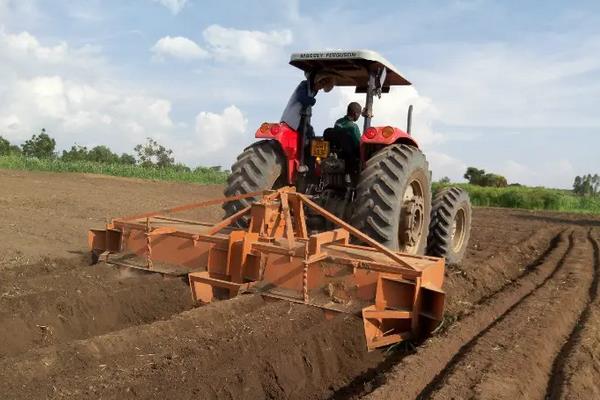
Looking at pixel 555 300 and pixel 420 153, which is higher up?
pixel 420 153

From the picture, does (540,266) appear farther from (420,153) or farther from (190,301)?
(190,301)

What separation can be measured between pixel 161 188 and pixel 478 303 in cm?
1784

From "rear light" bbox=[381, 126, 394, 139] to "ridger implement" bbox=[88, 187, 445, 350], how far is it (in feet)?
3.33

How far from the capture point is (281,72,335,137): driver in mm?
5762

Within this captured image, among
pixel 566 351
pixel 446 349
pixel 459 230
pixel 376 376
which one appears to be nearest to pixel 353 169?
pixel 459 230

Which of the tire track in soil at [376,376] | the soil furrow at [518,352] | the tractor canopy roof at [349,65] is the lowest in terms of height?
the tire track in soil at [376,376]

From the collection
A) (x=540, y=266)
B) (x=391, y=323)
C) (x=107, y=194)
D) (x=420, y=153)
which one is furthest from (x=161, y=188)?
(x=391, y=323)

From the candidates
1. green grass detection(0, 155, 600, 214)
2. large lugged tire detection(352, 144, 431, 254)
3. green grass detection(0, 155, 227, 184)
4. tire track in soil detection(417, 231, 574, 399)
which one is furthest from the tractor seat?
green grass detection(0, 155, 227, 184)

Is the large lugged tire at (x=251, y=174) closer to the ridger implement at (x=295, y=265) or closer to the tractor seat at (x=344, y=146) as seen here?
the ridger implement at (x=295, y=265)

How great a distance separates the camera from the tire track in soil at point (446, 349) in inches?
118

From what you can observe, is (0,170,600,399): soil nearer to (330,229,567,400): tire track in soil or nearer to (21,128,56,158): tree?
(330,229,567,400): tire track in soil

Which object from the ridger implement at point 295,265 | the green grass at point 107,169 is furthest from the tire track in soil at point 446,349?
the green grass at point 107,169

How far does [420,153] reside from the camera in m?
5.30

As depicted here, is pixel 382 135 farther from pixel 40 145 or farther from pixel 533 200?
pixel 40 145
